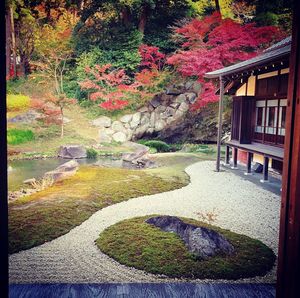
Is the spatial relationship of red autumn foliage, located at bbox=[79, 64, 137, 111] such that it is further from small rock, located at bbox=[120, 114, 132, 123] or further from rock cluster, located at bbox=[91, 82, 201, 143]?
rock cluster, located at bbox=[91, 82, 201, 143]

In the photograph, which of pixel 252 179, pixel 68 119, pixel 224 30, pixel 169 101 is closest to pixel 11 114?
pixel 68 119

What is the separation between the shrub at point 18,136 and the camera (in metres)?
11.7

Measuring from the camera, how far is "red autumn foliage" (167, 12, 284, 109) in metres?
11.4

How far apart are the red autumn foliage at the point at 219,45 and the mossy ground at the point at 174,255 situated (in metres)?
8.62

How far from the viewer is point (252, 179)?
7.49 meters

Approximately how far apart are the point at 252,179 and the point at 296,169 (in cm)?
642

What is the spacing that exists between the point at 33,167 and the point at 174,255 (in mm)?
6600

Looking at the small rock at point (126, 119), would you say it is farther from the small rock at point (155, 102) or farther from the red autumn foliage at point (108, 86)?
the small rock at point (155, 102)

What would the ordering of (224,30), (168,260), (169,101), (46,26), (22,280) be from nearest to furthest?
(22,280) → (168,260) → (224,30) → (169,101) → (46,26)

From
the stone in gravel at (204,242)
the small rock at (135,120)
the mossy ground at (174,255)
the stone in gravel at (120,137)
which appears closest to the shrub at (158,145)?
the stone in gravel at (120,137)

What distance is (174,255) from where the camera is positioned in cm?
347

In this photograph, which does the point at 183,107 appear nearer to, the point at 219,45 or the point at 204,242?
the point at 219,45

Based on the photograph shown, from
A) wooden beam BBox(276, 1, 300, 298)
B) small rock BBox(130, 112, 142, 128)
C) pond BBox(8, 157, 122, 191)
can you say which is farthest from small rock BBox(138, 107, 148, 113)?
wooden beam BBox(276, 1, 300, 298)

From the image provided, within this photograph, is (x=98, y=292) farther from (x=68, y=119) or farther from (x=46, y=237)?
(x=68, y=119)
